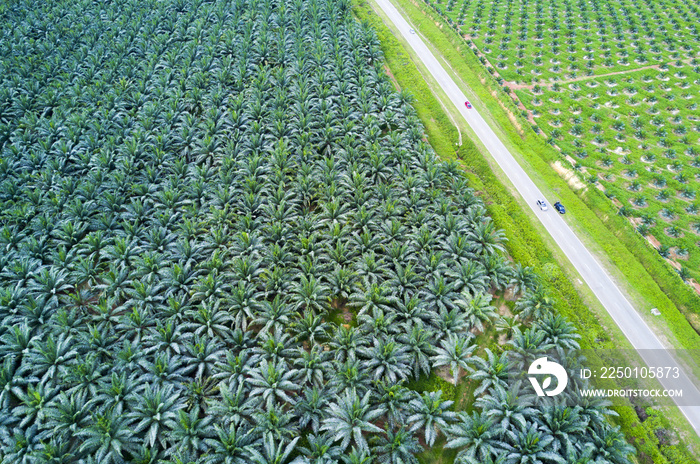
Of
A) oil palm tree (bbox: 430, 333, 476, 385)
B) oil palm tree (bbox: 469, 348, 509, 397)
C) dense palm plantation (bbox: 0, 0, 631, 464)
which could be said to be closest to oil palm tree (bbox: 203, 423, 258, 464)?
dense palm plantation (bbox: 0, 0, 631, 464)

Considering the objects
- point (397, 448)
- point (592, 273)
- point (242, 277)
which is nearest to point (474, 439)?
point (397, 448)

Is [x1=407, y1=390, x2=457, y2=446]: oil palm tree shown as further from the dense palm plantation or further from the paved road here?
the paved road

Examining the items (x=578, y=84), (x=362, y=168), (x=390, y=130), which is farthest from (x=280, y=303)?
(x=578, y=84)

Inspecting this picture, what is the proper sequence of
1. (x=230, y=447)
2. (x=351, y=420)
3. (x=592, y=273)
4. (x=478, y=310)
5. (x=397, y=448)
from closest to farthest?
(x=230, y=447)
(x=397, y=448)
(x=351, y=420)
(x=478, y=310)
(x=592, y=273)

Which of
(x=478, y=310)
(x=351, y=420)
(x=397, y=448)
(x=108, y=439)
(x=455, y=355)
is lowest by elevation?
(x=108, y=439)

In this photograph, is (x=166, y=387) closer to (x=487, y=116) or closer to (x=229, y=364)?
(x=229, y=364)

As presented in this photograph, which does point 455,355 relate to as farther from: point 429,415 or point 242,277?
point 242,277

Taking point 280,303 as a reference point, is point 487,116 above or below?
above
